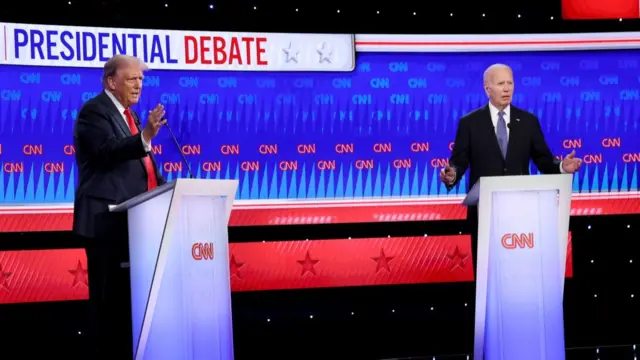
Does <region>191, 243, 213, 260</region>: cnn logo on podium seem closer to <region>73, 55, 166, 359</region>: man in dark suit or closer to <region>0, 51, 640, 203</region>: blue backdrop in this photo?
<region>73, 55, 166, 359</region>: man in dark suit

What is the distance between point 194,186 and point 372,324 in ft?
9.49

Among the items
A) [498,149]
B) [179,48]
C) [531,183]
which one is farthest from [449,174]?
[179,48]

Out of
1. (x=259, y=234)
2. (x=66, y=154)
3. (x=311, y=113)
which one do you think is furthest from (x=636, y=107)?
(x=66, y=154)

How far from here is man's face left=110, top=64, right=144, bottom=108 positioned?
3.83 m

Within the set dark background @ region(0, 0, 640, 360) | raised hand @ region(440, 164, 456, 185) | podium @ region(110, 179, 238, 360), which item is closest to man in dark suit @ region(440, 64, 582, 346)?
raised hand @ region(440, 164, 456, 185)

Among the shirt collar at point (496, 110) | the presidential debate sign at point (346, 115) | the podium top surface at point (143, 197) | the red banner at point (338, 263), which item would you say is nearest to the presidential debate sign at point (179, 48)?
the presidential debate sign at point (346, 115)

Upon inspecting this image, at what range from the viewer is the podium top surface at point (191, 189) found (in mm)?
3244

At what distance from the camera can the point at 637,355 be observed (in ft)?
17.5

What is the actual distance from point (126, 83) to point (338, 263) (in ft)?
7.68

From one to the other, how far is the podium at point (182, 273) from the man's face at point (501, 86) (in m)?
1.73

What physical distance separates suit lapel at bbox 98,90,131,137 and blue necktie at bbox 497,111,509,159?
5.73ft

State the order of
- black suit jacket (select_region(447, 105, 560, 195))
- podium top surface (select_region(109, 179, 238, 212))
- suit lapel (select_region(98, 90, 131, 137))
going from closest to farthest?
podium top surface (select_region(109, 179, 238, 212)), suit lapel (select_region(98, 90, 131, 137)), black suit jacket (select_region(447, 105, 560, 195))

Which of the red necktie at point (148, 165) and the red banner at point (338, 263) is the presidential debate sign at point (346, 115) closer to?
the red banner at point (338, 263)

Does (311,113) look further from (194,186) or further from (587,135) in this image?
(194,186)
